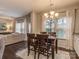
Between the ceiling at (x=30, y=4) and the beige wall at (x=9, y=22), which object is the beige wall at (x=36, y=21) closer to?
the ceiling at (x=30, y=4)

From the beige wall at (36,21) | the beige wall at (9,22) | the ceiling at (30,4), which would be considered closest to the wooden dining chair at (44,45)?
the ceiling at (30,4)

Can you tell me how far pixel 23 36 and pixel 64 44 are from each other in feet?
14.0

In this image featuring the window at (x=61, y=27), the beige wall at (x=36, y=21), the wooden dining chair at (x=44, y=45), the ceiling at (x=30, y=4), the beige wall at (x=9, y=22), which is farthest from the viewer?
Answer: the beige wall at (x=9, y=22)

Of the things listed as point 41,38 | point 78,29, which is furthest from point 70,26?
point 41,38

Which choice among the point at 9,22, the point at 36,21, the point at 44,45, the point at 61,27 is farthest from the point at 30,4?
the point at 9,22

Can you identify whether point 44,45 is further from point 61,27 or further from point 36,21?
point 36,21

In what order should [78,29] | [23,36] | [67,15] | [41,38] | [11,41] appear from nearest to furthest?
[41,38] → [78,29] → [67,15] → [11,41] → [23,36]

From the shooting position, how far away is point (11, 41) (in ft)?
18.7

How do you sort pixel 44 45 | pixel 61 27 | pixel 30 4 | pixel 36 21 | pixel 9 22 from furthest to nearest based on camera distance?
1. pixel 9 22
2. pixel 36 21
3. pixel 61 27
4. pixel 30 4
5. pixel 44 45

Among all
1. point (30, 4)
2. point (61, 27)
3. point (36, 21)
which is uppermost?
point (30, 4)

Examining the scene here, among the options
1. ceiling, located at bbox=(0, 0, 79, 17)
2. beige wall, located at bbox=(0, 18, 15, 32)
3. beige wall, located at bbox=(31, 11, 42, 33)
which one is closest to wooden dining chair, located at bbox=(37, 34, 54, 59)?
ceiling, located at bbox=(0, 0, 79, 17)

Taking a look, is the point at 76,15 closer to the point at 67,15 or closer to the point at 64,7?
the point at 67,15

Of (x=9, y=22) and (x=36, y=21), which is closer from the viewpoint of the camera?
(x=36, y=21)

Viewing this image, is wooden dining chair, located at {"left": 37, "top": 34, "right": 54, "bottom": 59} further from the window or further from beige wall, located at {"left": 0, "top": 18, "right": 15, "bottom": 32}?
beige wall, located at {"left": 0, "top": 18, "right": 15, "bottom": 32}
